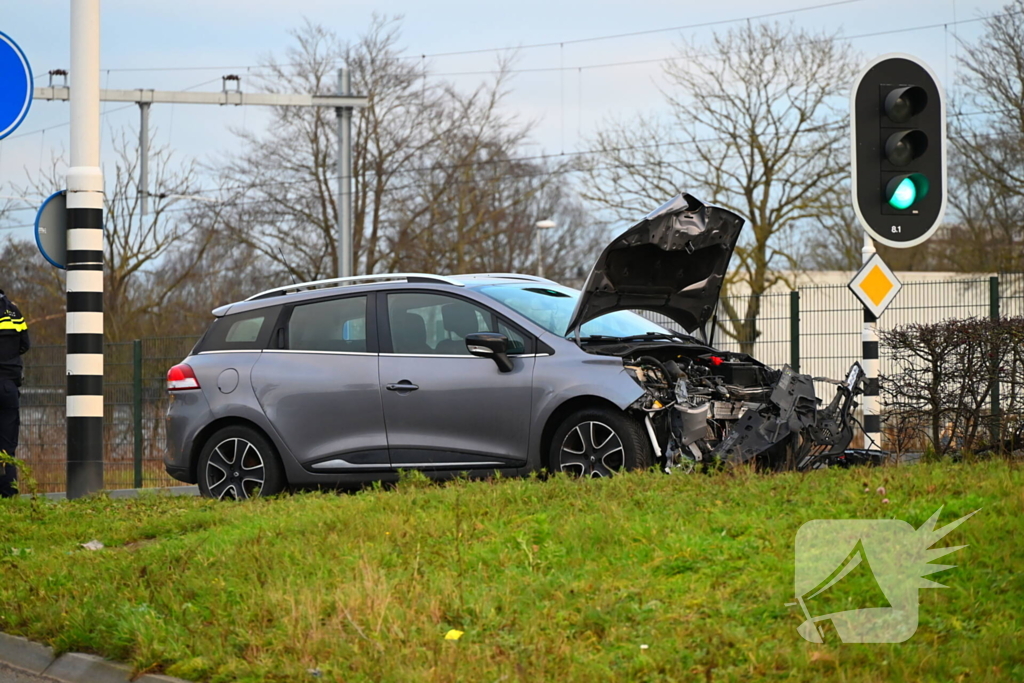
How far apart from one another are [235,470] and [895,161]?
5718 millimetres

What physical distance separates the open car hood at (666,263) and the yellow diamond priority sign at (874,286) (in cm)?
143

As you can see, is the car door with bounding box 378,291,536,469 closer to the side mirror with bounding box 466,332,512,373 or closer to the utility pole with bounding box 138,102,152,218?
the side mirror with bounding box 466,332,512,373

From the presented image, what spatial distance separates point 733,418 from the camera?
27.7 ft

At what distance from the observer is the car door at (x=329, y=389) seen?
913 cm

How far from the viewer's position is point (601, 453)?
8336mm

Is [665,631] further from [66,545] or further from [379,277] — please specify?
[379,277]

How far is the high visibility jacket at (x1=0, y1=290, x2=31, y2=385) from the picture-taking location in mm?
10867

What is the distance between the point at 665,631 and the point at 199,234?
101 ft

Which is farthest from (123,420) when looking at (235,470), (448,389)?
(448,389)

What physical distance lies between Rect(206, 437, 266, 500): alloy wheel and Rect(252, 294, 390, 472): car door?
0.37 meters

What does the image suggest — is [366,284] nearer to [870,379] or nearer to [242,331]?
[242,331]

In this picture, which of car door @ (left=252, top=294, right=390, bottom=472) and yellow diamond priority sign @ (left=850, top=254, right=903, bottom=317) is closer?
car door @ (left=252, top=294, right=390, bottom=472)

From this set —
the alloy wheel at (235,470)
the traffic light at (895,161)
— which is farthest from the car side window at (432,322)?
the traffic light at (895,161)

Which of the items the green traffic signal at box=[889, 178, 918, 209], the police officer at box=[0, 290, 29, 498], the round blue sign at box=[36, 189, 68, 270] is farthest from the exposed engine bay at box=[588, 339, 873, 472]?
the police officer at box=[0, 290, 29, 498]
